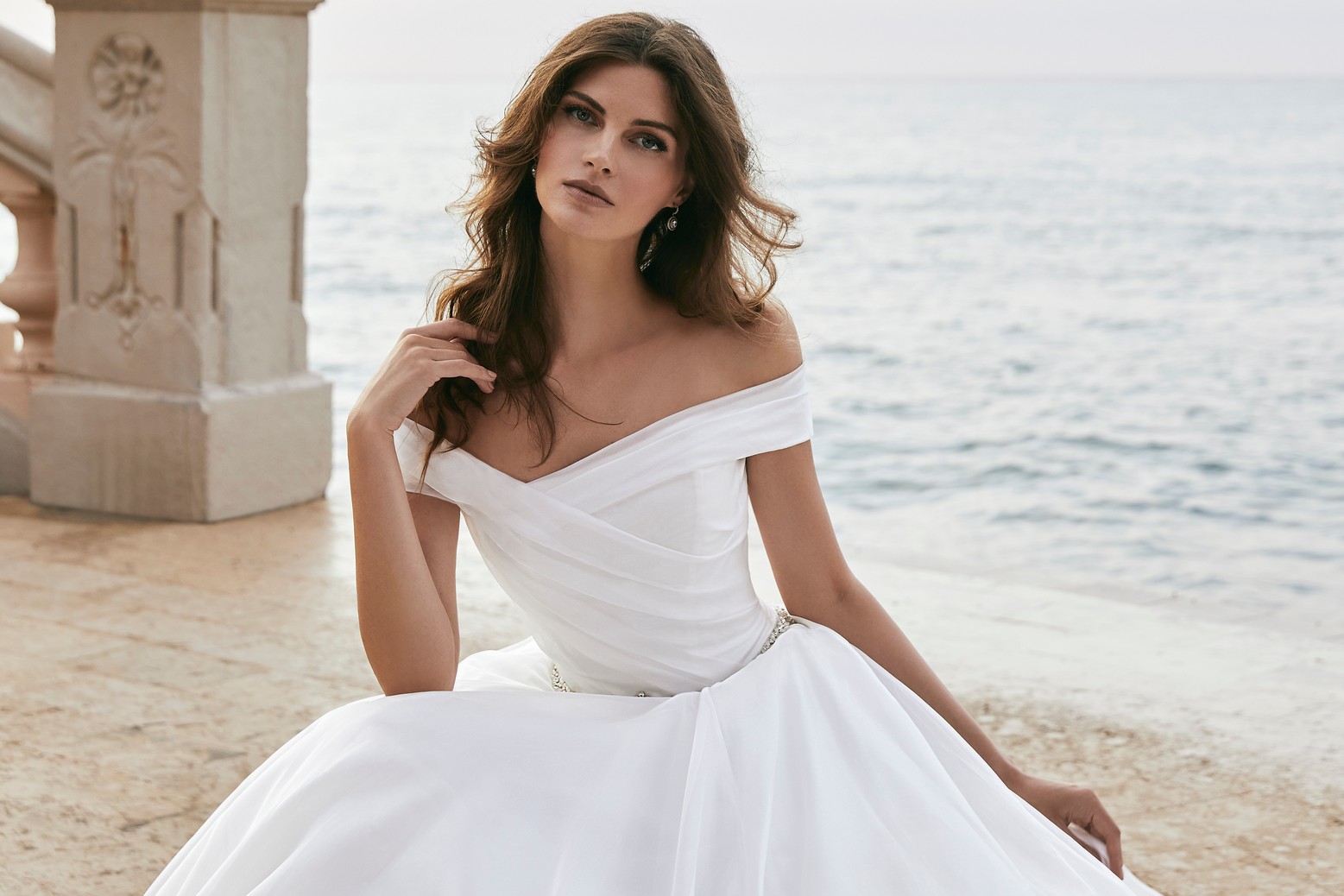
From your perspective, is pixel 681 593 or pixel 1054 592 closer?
pixel 681 593

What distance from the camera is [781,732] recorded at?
1.89m

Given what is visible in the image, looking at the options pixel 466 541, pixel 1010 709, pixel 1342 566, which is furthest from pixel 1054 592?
pixel 1342 566

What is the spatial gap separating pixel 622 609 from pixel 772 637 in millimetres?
248

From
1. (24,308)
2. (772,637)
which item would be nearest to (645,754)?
(772,637)

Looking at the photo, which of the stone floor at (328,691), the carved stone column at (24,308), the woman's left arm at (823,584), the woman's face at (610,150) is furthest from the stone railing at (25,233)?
the woman's left arm at (823,584)

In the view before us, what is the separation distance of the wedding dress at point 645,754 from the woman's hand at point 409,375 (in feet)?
0.39

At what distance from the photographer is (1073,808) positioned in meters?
2.13

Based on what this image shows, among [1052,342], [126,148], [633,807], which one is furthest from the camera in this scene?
[1052,342]

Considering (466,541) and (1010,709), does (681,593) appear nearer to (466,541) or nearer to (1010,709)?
(1010,709)

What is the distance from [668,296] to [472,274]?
0.30m

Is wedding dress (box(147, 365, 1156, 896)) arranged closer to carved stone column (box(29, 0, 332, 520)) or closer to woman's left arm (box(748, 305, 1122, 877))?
woman's left arm (box(748, 305, 1122, 877))

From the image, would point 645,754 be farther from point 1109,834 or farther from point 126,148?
point 126,148

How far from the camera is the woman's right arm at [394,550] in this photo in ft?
6.57

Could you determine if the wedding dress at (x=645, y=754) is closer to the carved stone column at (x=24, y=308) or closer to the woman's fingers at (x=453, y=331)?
the woman's fingers at (x=453, y=331)
